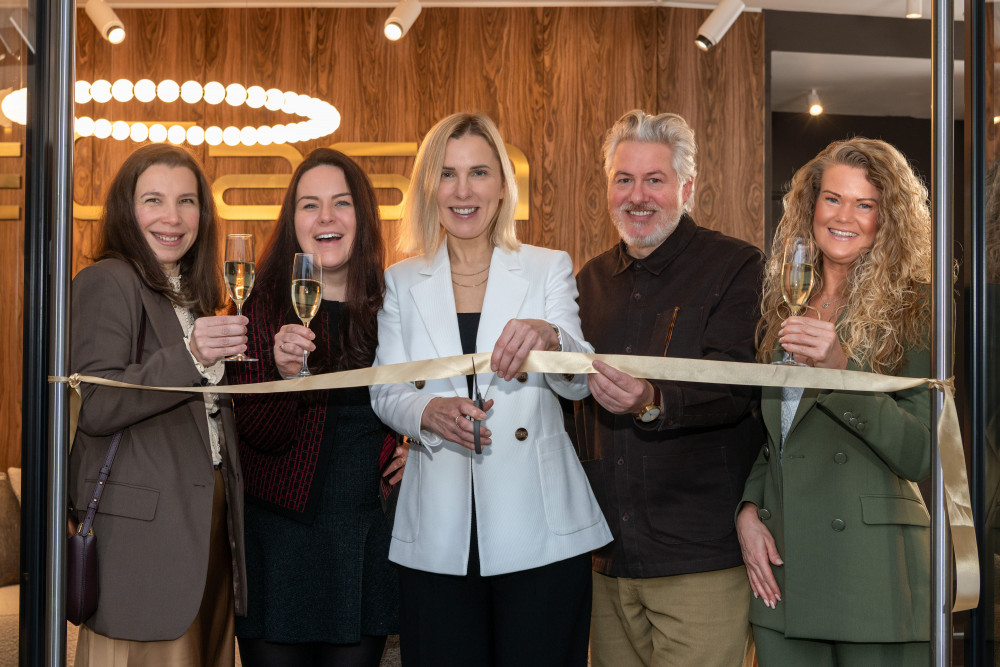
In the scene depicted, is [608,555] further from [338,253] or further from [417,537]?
[338,253]

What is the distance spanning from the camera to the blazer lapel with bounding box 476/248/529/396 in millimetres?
2373

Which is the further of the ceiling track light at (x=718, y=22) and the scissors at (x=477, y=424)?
the ceiling track light at (x=718, y=22)

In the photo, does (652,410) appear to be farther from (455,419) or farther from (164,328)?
(164,328)

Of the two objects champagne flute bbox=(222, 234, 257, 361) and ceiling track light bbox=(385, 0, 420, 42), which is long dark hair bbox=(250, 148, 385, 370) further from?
ceiling track light bbox=(385, 0, 420, 42)

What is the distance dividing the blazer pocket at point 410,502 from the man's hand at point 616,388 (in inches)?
18.9

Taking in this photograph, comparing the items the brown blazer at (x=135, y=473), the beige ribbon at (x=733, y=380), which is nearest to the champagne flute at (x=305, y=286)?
the beige ribbon at (x=733, y=380)

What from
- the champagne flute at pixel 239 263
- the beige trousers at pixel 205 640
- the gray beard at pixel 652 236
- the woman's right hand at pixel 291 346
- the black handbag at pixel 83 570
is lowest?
the beige trousers at pixel 205 640

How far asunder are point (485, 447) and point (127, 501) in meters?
0.87

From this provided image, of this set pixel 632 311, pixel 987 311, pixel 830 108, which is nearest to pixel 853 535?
pixel 987 311

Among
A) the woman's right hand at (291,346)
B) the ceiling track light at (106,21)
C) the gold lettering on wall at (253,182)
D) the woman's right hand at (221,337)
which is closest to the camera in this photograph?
the woman's right hand at (221,337)

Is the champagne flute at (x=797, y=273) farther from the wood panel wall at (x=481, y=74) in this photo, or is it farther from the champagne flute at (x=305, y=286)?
the wood panel wall at (x=481, y=74)

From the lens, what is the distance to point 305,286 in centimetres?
216

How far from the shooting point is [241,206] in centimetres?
642

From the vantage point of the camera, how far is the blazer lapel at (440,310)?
2377 millimetres
